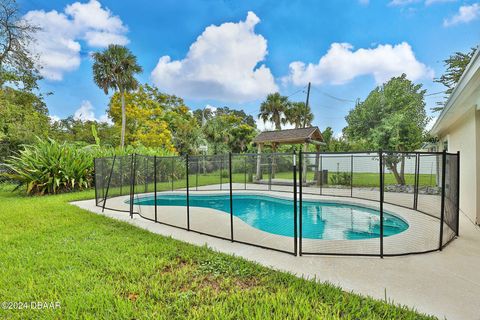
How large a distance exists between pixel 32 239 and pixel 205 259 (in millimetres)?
3154

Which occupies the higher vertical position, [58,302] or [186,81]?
[186,81]

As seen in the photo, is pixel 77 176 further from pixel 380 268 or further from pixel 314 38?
pixel 314 38

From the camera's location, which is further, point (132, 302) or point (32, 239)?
point (32, 239)

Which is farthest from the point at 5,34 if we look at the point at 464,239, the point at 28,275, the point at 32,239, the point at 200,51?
the point at 464,239

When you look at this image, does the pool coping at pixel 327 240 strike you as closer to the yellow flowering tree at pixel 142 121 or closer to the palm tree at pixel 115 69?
the palm tree at pixel 115 69

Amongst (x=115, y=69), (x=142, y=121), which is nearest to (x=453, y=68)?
(x=115, y=69)

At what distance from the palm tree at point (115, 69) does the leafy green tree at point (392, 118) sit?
49.2 ft

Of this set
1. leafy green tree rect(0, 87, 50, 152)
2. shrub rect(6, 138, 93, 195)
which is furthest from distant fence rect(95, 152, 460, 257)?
leafy green tree rect(0, 87, 50, 152)

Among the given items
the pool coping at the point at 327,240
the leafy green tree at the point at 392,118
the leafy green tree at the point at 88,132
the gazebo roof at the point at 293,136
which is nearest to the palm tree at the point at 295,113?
the leafy green tree at the point at 392,118

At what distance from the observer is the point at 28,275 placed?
275 centimetres

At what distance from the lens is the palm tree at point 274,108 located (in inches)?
906

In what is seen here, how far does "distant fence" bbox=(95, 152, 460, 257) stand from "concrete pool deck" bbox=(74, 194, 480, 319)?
0.21 meters

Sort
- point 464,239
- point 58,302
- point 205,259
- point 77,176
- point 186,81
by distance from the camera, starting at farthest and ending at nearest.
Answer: point 186,81
point 77,176
point 464,239
point 205,259
point 58,302

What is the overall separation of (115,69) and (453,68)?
20810 mm
